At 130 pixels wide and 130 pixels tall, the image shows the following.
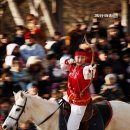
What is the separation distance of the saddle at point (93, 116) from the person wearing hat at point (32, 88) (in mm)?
1986

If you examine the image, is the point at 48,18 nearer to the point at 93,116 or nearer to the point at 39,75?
the point at 39,75

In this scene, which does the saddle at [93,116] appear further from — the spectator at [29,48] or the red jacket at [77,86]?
the spectator at [29,48]

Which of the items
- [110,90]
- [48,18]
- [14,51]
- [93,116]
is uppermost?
[48,18]

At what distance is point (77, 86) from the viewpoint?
11.4m

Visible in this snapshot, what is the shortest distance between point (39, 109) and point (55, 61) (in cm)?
390

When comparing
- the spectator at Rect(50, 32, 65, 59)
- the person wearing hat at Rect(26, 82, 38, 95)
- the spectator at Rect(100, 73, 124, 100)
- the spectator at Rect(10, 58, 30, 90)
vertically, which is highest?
the spectator at Rect(50, 32, 65, 59)

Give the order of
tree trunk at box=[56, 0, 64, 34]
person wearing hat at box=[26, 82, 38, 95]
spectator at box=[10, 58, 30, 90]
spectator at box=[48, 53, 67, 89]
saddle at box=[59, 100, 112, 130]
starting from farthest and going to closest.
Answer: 1. tree trunk at box=[56, 0, 64, 34]
2. spectator at box=[48, 53, 67, 89]
3. spectator at box=[10, 58, 30, 90]
4. person wearing hat at box=[26, 82, 38, 95]
5. saddle at box=[59, 100, 112, 130]

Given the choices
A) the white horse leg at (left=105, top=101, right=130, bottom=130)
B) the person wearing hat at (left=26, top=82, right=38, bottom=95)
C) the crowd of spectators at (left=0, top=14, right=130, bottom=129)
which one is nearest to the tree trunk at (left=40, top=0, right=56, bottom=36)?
the crowd of spectators at (left=0, top=14, right=130, bottom=129)

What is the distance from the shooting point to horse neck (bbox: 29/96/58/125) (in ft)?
37.6

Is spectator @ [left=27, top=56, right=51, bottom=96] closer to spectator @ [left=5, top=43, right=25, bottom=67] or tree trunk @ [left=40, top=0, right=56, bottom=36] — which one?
spectator @ [left=5, top=43, right=25, bottom=67]

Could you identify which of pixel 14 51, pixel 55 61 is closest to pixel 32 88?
pixel 55 61

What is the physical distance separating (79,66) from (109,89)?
3.27 metres

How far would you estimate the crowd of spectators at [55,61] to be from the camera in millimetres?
14508

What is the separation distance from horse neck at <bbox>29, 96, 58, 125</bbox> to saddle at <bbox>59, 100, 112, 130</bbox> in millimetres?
218
